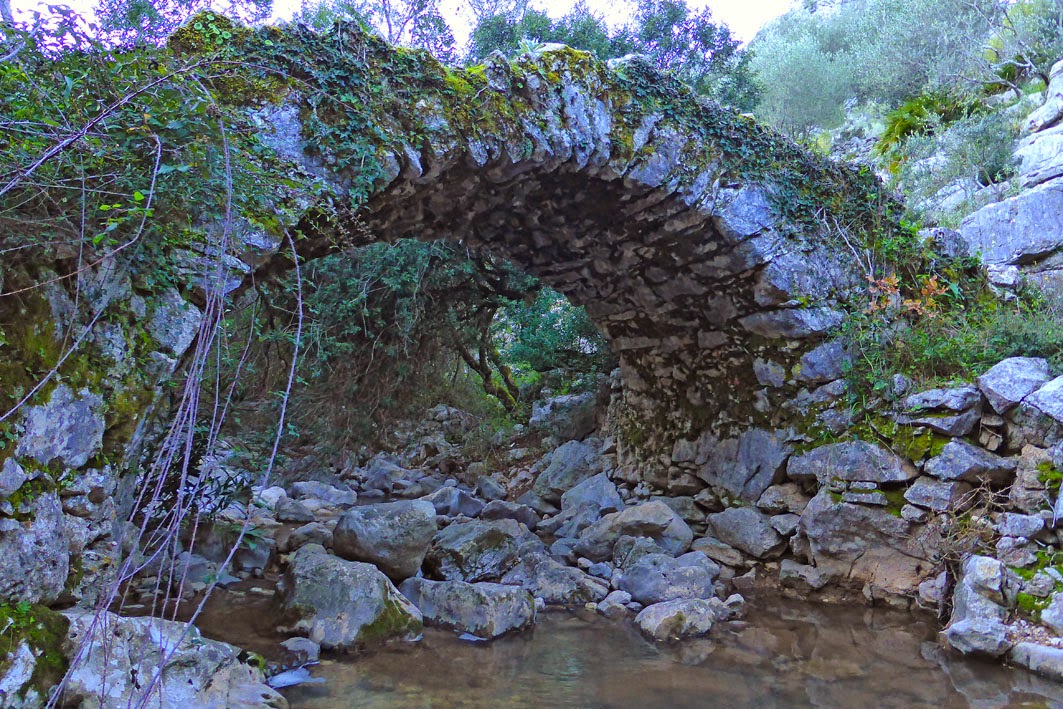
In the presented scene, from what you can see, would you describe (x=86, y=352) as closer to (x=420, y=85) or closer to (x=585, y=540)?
(x=420, y=85)

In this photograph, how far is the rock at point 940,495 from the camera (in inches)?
180

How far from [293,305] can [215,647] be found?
411cm

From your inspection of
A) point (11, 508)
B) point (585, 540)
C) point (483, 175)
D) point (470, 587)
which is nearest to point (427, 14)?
point (483, 175)

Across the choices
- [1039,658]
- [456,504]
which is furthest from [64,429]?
[1039,658]

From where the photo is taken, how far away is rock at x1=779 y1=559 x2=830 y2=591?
16.5ft

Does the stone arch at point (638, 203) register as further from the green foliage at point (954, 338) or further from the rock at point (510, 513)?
the rock at point (510, 513)

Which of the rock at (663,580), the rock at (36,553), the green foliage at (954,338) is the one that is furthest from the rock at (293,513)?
the green foliage at (954,338)

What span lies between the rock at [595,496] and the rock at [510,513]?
42 cm

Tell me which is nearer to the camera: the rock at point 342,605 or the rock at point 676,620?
the rock at point 342,605

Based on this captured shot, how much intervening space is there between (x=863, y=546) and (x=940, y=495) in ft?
2.01

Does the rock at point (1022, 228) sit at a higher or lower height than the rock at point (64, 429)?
higher

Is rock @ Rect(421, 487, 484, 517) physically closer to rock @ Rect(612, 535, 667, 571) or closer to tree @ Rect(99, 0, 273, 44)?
rock @ Rect(612, 535, 667, 571)

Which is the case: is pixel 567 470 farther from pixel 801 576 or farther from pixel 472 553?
pixel 801 576

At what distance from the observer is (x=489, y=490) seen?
7816 mm
